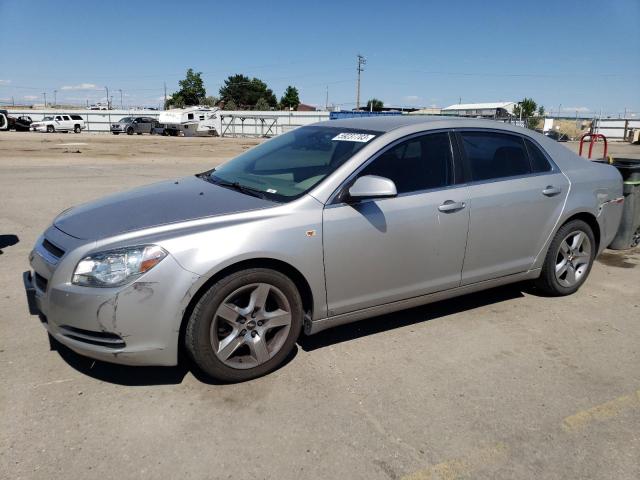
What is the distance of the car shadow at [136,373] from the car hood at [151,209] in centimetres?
87

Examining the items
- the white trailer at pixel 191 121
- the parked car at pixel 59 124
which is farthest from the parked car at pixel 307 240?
the parked car at pixel 59 124

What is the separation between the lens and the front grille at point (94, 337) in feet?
9.59

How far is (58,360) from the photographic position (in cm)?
347

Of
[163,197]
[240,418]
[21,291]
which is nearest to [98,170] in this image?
[21,291]

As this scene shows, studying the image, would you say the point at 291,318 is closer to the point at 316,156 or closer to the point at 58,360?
the point at 316,156

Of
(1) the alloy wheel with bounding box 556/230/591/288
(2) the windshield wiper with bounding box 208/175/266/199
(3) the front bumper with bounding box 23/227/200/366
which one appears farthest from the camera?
(1) the alloy wheel with bounding box 556/230/591/288

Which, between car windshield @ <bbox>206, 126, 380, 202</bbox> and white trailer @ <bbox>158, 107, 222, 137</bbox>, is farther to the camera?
white trailer @ <bbox>158, 107, 222, 137</bbox>

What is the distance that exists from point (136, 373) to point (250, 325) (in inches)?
31.8

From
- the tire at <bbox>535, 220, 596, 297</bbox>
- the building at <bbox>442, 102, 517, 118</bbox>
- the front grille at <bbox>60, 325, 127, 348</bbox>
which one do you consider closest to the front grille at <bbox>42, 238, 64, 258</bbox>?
the front grille at <bbox>60, 325, 127, 348</bbox>

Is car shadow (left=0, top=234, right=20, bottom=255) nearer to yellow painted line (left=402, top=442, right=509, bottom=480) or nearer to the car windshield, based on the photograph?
the car windshield

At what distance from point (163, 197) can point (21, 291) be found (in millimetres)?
2012

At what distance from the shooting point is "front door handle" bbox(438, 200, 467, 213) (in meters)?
3.80

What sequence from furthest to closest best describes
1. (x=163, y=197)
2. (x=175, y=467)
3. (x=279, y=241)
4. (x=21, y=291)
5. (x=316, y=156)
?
(x=21, y=291) < (x=316, y=156) < (x=163, y=197) < (x=279, y=241) < (x=175, y=467)

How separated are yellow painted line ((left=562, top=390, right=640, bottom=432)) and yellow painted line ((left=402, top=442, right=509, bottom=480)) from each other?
481 millimetres
